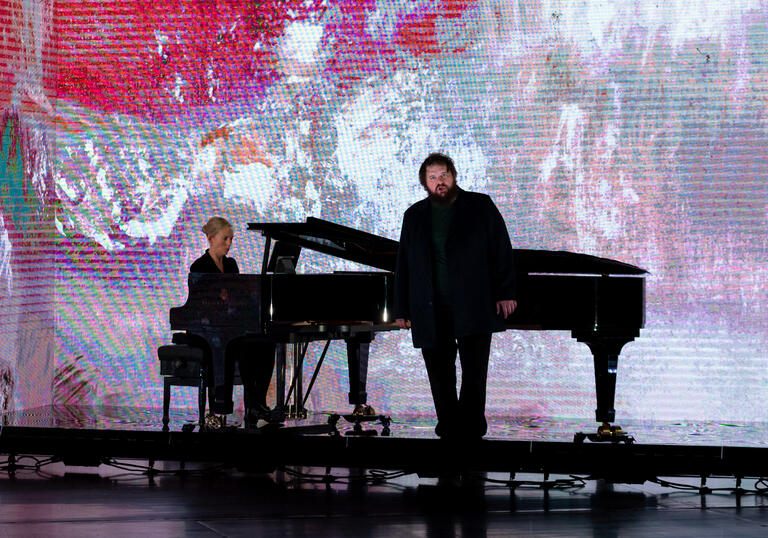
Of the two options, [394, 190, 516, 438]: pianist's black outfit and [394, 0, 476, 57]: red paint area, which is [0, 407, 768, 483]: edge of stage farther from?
[394, 0, 476, 57]: red paint area

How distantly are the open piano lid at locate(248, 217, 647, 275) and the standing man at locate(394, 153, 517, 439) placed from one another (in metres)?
0.82

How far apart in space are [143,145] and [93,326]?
4.51 ft

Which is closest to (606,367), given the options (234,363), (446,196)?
(446,196)

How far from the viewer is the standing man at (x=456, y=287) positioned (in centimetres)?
442

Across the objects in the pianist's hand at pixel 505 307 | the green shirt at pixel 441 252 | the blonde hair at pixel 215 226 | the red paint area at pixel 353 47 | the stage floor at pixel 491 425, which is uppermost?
the red paint area at pixel 353 47

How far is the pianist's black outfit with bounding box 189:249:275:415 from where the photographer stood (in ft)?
17.9

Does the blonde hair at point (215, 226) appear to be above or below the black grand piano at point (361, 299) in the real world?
above

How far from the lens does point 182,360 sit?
582 cm

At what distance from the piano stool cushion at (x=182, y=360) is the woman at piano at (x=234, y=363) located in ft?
0.69

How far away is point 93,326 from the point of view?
819cm

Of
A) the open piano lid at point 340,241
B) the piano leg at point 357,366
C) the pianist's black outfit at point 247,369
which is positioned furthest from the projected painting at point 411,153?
the open piano lid at point 340,241

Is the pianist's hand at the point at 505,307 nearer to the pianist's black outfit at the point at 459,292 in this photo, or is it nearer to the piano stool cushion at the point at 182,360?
the pianist's black outfit at the point at 459,292

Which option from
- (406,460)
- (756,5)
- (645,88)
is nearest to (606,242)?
(645,88)

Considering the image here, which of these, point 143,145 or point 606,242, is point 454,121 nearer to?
point 606,242
